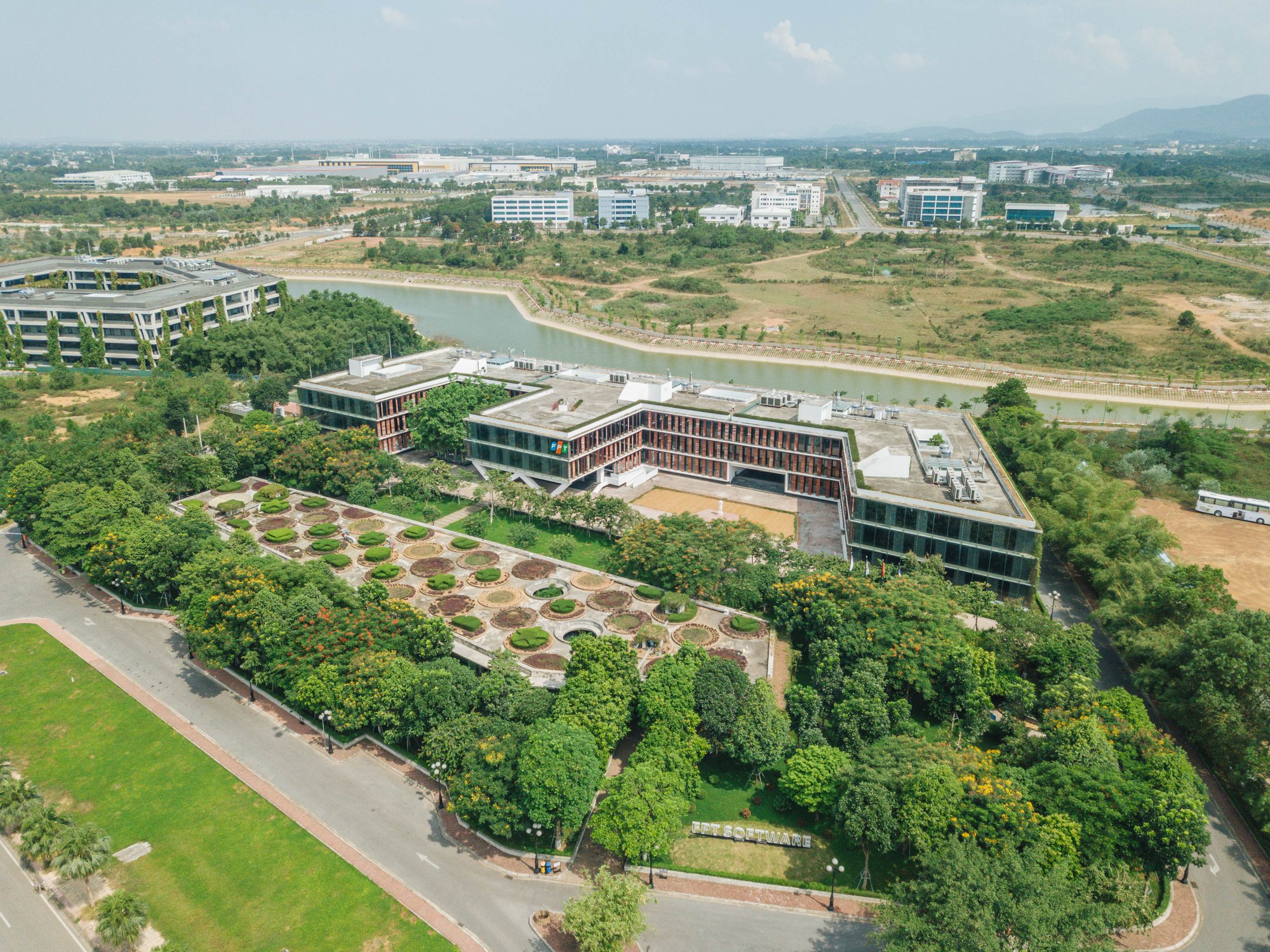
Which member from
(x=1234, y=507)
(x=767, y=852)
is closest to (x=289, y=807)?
(x=767, y=852)

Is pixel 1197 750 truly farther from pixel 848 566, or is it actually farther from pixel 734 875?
pixel 734 875

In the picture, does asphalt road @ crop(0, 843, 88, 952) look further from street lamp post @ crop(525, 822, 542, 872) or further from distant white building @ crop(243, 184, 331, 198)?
distant white building @ crop(243, 184, 331, 198)

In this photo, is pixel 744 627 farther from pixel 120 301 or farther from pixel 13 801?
pixel 120 301

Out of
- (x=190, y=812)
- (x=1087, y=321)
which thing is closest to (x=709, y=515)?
(x=190, y=812)

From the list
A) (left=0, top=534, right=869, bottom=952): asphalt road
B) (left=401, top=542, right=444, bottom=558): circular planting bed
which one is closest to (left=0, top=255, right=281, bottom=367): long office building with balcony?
(left=0, top=534, right=869, bottom=952): asphalt road

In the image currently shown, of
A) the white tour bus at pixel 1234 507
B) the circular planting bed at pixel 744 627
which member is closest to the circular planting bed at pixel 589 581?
the circular planting bed at pixel 744 627

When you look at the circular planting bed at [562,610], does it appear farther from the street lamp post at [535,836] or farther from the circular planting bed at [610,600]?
the street lamp post at [535,836]
